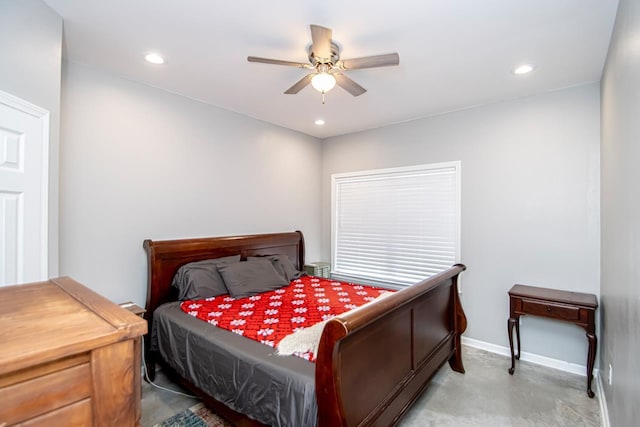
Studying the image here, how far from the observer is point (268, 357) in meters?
1.82

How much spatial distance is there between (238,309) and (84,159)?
178cm

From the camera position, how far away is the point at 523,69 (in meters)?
2.58

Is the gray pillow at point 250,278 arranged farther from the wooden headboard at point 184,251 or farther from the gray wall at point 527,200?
the gray wall at point 527,200

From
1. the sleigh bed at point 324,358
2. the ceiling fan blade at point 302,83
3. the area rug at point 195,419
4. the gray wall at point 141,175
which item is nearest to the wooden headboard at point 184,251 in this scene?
the sleigh bed at point 324,358

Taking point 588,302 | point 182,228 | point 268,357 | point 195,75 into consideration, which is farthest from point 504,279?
point 195,75

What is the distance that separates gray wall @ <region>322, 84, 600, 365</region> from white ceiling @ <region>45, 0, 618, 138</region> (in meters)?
0.28

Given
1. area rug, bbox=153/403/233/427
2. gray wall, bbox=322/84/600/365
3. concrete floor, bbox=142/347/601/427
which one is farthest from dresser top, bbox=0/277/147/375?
gray wall, bbox=322/84/600/365

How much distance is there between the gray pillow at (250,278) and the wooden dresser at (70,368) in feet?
7.30

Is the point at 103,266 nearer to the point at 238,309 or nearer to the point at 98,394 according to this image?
the point at 238,309

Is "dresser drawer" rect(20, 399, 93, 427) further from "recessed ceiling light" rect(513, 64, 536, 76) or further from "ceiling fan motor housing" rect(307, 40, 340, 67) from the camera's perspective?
"recessed ceiling light" rect(513, 64, 536, 76)

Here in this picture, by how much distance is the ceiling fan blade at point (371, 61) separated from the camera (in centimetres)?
194

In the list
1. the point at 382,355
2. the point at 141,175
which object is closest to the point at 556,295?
the point at 382,355

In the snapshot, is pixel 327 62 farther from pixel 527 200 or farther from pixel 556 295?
pixel 556 295

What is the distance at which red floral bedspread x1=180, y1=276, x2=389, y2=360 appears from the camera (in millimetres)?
2195
